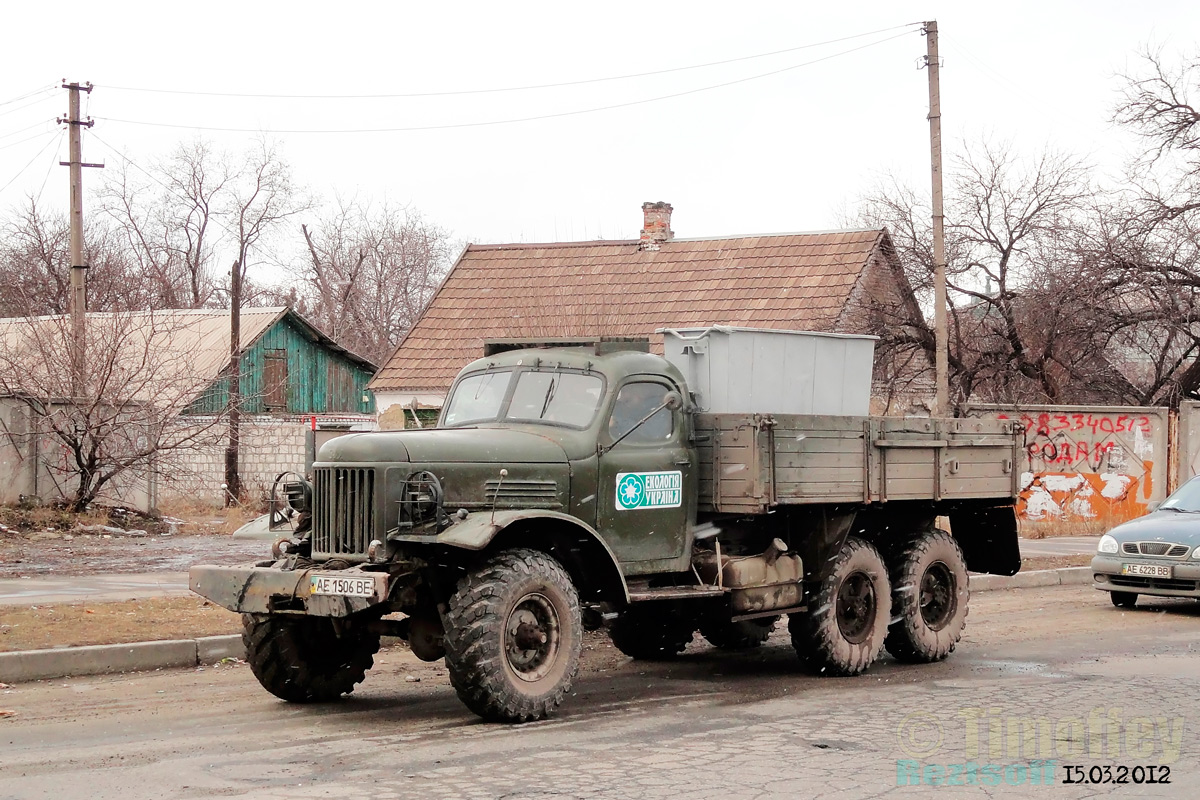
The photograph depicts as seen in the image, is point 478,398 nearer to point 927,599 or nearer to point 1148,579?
point 927,599

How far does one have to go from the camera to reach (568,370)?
9.31 metres

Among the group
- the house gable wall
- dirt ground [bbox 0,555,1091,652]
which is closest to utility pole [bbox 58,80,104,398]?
the house gable wall

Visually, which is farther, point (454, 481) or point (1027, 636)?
point (1027, 636)

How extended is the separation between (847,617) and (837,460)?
4.30 feet

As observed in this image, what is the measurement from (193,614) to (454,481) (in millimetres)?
4603

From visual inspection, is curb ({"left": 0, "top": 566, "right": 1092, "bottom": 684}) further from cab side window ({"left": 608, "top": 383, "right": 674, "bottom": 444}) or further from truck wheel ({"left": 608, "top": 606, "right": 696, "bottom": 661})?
cab side window ({"left": 608, "top": 383, "right": 674, "bottom": 444})

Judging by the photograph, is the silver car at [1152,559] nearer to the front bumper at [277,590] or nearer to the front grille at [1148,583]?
the front grille at [1148,583]

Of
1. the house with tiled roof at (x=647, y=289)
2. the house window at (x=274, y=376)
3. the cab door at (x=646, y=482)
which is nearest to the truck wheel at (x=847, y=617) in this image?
the cab door at (x=646, y=482)

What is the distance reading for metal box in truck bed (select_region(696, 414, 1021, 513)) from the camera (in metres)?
9.41

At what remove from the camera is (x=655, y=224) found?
109 ft

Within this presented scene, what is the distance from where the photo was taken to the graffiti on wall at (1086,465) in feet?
75.4

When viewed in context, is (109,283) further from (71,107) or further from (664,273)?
(664,273)

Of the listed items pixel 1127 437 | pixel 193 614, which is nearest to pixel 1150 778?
pixel 193 614

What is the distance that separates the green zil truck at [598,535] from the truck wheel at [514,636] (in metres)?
0.01
